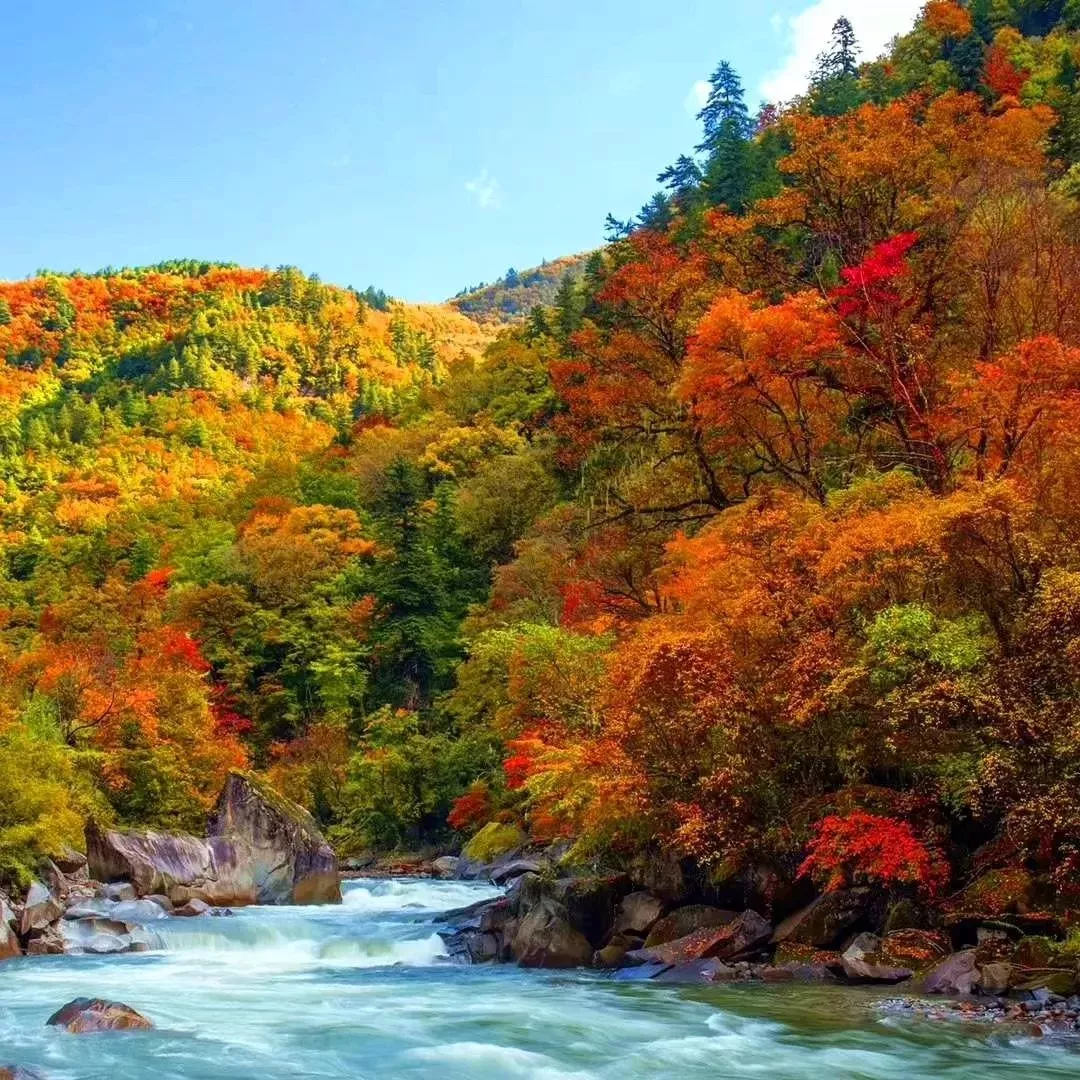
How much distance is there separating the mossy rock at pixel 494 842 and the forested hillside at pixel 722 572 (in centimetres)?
80

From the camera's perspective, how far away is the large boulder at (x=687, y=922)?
1744 cm

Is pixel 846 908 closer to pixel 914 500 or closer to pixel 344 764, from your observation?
pixel 914 500

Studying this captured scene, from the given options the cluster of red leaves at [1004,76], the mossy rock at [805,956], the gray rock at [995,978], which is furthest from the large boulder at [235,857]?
the cluster of red leaves at [1004,76]

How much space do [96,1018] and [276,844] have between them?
16.8 m

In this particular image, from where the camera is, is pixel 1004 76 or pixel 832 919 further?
pixel 1004 76

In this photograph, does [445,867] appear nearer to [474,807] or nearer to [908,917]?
[474,807]

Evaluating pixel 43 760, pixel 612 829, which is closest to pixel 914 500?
pixel 612 829

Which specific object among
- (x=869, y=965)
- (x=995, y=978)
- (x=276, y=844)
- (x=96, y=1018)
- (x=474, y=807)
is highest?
(x=995, y=978)

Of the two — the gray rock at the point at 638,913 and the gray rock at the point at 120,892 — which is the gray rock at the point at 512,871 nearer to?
the gray rock at the point at 120,892

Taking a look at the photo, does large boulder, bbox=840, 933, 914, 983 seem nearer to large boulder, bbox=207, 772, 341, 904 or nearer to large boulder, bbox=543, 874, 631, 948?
large boulder, bbox=543, 874, 631, 948

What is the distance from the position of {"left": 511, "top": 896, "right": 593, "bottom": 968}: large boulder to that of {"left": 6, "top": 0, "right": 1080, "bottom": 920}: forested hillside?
1732 millimetres

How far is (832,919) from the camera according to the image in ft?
52.5

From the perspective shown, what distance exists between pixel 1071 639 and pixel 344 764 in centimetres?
3754

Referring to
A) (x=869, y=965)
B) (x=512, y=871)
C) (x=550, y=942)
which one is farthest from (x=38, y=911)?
(x=869, y=965)
